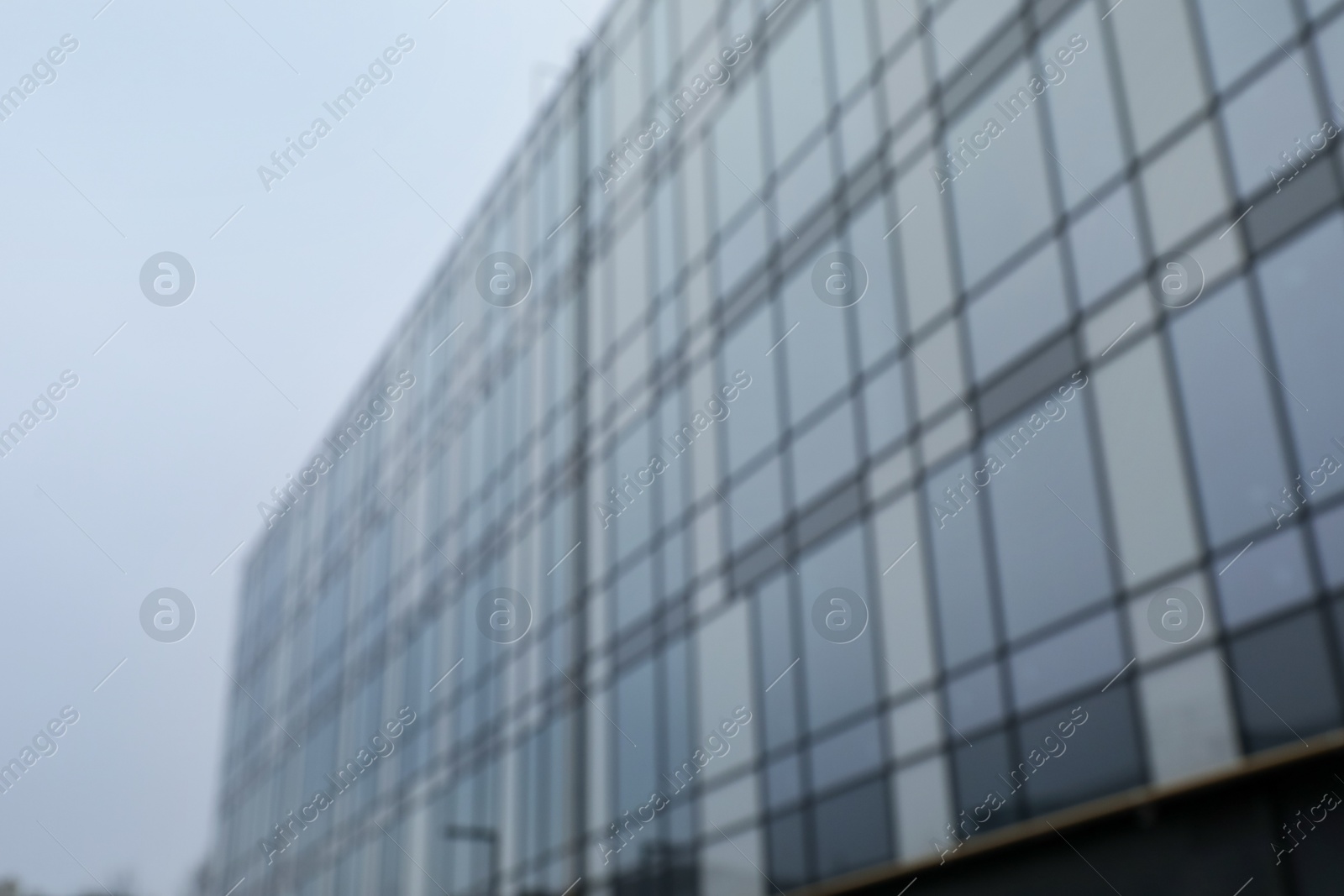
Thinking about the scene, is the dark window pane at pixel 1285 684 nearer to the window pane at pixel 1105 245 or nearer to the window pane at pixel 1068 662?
the window pane at pixel 1068 662

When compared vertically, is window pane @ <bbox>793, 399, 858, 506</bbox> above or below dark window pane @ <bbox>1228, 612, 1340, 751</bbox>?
above

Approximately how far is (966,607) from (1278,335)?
16.1 ft

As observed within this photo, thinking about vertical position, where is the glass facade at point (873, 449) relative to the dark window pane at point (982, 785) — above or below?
above

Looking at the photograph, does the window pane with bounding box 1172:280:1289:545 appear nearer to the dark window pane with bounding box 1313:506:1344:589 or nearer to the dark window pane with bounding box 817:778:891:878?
the dark window pane with bounding box 1313:506:1344:589

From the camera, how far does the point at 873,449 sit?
694 inches

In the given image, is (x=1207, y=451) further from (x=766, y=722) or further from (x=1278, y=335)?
(x=766, y=722)

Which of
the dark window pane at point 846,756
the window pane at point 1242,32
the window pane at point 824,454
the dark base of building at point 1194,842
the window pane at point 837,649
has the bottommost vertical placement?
the dark base of building at point 1194,842

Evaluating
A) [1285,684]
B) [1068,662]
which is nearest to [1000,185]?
[1068,662]

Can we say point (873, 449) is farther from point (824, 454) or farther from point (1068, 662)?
point (1068, 662)

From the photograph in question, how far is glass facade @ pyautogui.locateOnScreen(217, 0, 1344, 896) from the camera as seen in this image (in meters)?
12.4

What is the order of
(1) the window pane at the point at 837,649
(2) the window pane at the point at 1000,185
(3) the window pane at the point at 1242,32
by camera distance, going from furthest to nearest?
(1) the window pane at the point at 837,649 < (2) the window pane at the point at 1000,185 < (3) the window pane at the point at 1242,32

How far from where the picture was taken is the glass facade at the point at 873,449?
12.4m

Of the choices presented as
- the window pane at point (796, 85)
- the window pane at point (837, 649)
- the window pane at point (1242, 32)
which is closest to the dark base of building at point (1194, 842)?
the window pane at point (837, 649)

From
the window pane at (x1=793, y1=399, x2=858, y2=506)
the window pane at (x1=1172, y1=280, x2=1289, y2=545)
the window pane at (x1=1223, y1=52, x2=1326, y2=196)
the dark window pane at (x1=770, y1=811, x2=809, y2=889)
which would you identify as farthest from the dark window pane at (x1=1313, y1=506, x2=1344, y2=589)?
the dark window pane at (x1=770, y1=811, x2=809, y2=889)
